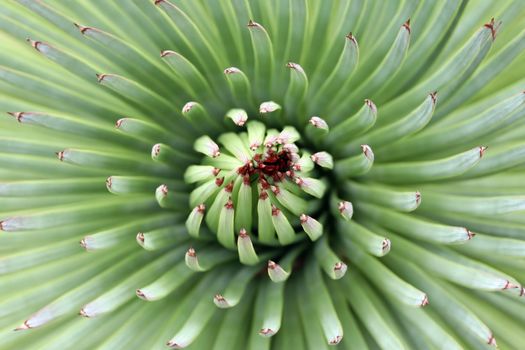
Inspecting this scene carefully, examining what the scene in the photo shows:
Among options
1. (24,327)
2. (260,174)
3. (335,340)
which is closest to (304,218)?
(260,174)

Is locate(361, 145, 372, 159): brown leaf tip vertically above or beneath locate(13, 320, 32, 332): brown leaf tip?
above

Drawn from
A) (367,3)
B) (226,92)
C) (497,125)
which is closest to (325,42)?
(367,3)

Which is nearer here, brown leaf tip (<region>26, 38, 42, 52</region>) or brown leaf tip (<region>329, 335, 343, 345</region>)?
brown leaf tip (<region>329, 335, 343, 345</region>)

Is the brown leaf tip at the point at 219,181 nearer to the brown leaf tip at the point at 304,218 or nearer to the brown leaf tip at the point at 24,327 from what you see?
the brown leaf tip at the point at 304,218

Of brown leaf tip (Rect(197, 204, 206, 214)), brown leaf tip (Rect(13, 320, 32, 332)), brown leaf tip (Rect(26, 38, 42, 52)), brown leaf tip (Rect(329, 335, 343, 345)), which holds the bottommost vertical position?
brown leaf tip (Rect(13, 320, 32, 332))

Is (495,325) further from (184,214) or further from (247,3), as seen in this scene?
(247,3)

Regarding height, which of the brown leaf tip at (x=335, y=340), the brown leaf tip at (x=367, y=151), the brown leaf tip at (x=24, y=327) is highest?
the brown leaf tip at (x=367, y=151)

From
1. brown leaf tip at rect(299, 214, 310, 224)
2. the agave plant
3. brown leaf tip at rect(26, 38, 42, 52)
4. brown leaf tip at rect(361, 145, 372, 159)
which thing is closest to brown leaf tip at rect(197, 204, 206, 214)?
the agave plant

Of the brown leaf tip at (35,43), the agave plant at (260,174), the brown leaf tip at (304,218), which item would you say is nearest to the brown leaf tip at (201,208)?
the agave plant at (260,174)

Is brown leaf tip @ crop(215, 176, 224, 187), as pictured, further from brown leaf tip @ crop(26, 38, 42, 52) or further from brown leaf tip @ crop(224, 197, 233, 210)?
brown leaf tip @ crop(26, 38, 42, 52)

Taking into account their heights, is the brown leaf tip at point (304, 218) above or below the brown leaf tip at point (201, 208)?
above

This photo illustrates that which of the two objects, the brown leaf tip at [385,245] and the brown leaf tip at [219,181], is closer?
the brown leaf tip at [385,245]
